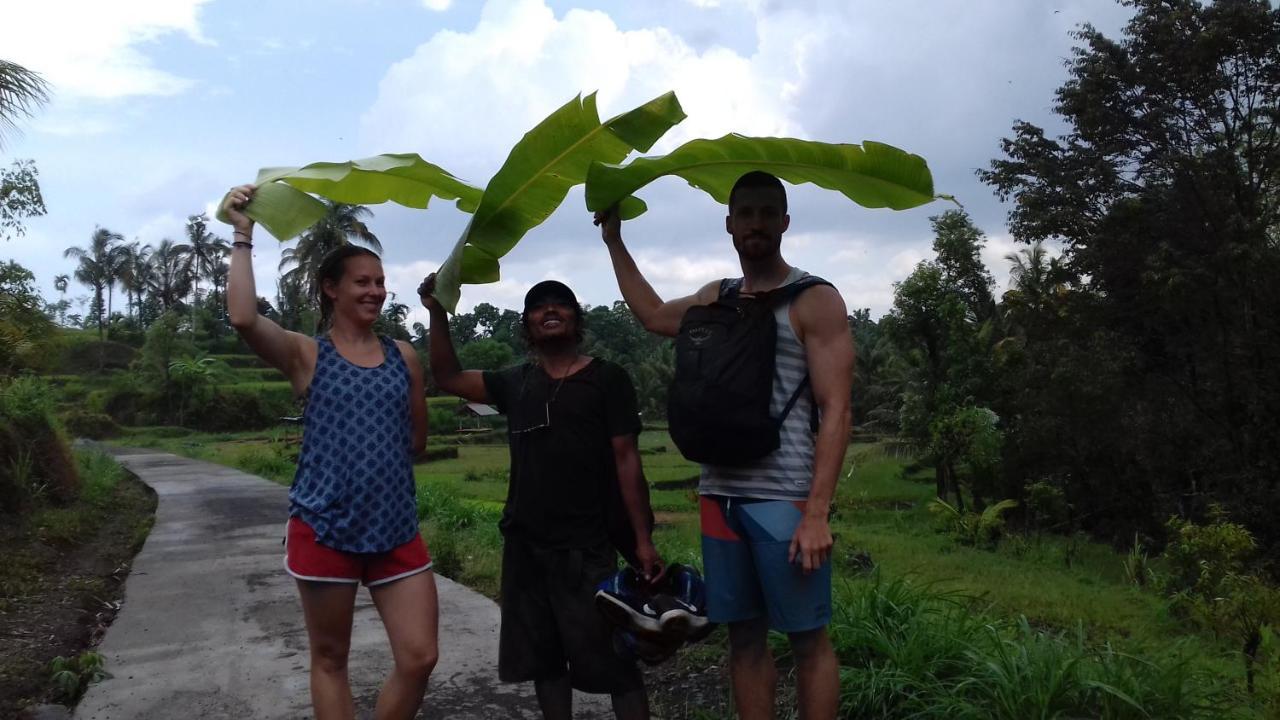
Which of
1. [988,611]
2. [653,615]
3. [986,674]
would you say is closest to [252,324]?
[653,615]

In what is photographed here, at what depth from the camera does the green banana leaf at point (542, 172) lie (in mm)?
2889

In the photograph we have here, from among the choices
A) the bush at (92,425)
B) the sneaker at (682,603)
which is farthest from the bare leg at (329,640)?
the bush at (92,425)

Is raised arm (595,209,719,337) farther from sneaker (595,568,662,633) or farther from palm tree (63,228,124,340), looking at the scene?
palm tree (63,228,124,340)

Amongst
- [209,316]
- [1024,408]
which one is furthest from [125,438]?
[1024,408]

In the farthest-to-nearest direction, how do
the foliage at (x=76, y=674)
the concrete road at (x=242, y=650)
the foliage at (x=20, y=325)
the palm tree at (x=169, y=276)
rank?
the palm tree at (x=169, y=276) → the foliage at (x=20, y=325) → the foliage at (x=76, y=674) → the concrete road at (x=242, y=650)

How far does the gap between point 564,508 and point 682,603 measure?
445 mm

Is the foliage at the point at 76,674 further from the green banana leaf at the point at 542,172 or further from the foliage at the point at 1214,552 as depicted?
the foliage at the point at 1214,552

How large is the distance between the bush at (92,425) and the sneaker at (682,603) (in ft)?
129

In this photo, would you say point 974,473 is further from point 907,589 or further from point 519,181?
point 519,181

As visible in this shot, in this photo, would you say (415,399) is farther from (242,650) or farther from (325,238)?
(325,238)

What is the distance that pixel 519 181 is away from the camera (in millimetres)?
2975

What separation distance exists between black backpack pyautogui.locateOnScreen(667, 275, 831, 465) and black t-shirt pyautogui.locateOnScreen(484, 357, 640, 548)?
11.7 inches

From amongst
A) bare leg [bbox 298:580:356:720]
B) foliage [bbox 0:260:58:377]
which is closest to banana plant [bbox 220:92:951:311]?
bare leg [bbox 298:580:356:720]

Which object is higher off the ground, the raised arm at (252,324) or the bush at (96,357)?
the bush at (96,357)
